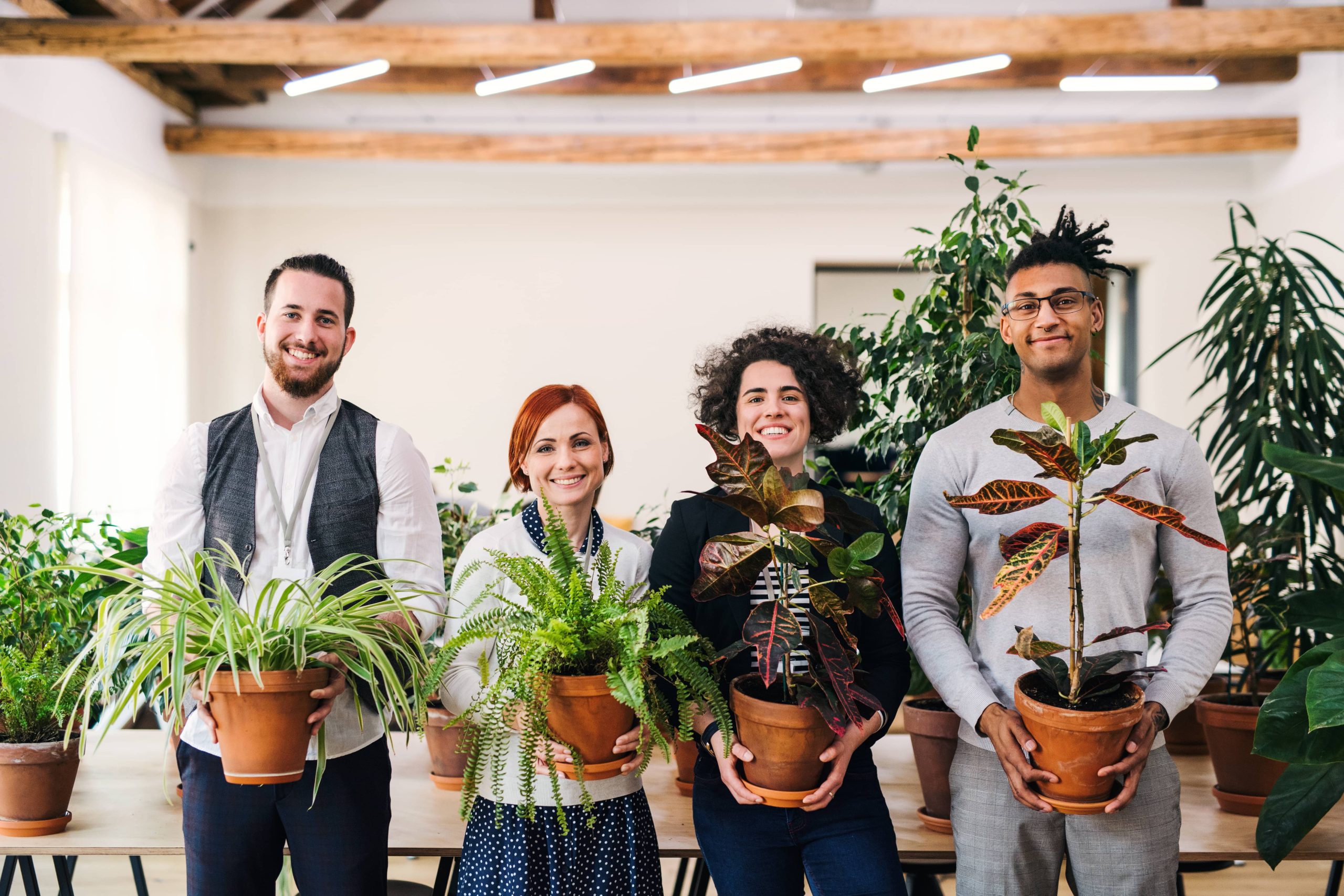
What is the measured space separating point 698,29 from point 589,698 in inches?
170

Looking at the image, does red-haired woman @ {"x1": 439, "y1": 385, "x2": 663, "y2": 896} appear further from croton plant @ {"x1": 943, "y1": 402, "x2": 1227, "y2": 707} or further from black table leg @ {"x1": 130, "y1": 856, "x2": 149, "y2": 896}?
black table leg @ {"x1": 130, "y1": 856, "x2": 149, "y2": 896}

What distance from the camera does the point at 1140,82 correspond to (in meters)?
6.18

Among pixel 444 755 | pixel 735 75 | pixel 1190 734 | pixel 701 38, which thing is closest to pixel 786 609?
pixel 444 755

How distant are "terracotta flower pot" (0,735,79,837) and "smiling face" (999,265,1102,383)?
2186mm

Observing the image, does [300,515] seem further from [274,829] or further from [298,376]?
[274,829]

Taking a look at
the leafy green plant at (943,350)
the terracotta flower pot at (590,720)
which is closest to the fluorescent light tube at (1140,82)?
the leafy green plant at (943,350)

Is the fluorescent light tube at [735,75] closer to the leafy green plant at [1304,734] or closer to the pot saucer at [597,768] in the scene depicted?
the leafy green plant at [1304,734]

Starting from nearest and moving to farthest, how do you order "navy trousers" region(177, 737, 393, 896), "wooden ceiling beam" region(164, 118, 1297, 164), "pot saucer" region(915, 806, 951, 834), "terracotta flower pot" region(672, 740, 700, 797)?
1. "navy trousers" region(177, 737, 393, 896)
2. "pot saucer" region(915, 806, 951, 834)
3. "terracotta flower pot" region(672, 740, 700, 797)
4. "wooden ceiling beam" region(164, 118, 1297, 164)

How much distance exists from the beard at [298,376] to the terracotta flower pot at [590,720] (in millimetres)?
821

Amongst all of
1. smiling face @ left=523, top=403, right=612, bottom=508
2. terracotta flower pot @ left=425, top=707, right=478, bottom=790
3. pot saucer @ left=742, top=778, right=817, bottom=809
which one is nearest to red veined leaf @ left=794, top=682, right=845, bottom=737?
pot saucer @ left=742, top=778, right=817, bottom=809

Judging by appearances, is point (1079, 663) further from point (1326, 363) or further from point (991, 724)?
point (1326, 363)

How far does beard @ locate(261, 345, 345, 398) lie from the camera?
1.99m

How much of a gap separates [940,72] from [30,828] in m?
5.72

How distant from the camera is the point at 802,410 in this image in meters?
2.05
